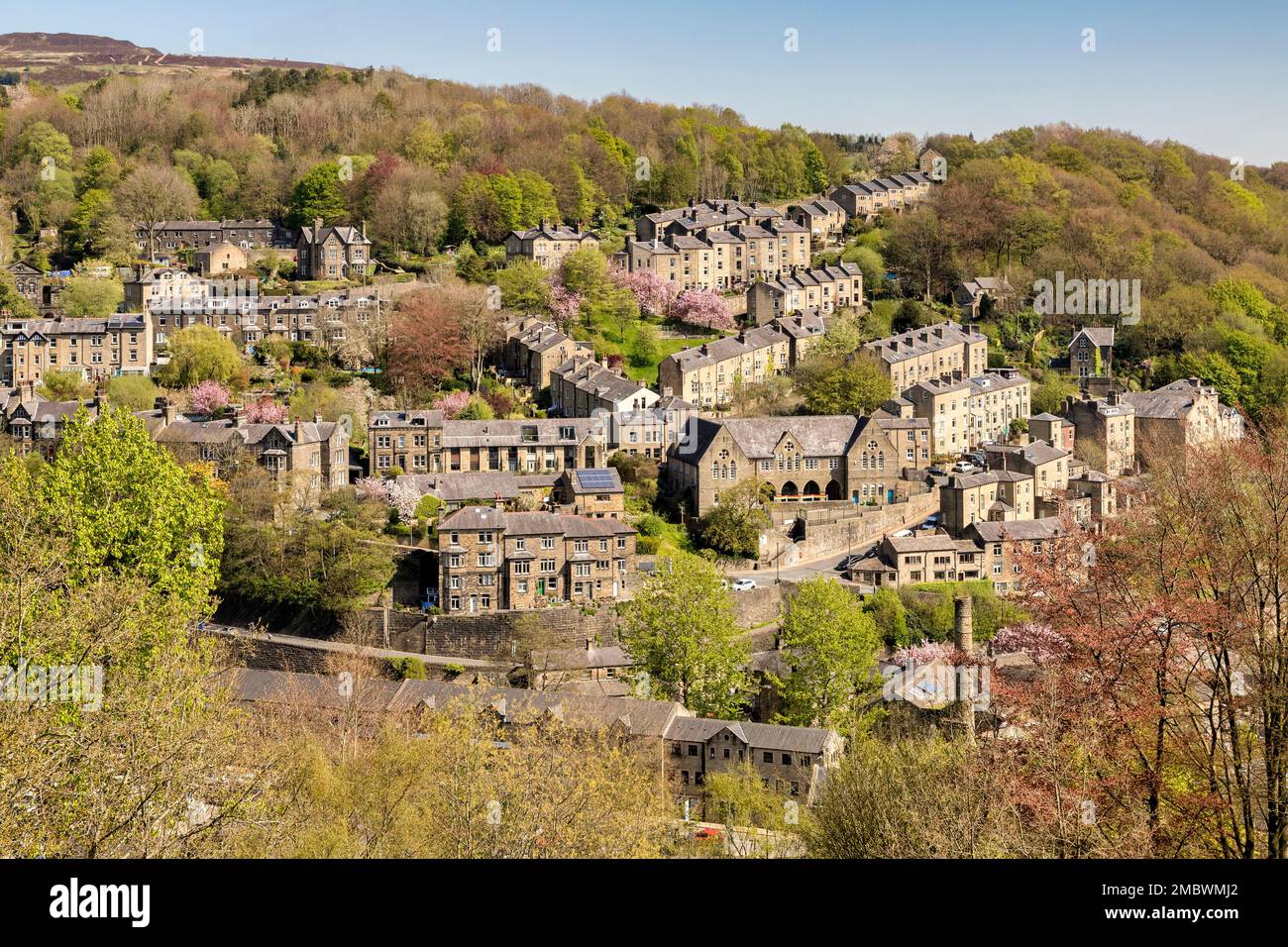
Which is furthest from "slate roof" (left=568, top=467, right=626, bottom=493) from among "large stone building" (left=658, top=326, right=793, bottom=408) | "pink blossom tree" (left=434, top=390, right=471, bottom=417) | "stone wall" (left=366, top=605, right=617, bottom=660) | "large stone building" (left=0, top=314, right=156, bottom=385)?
"large stone building" (left=0, top=314, right=156, bottom=385)

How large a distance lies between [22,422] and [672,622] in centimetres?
1800

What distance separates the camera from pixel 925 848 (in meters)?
12.0

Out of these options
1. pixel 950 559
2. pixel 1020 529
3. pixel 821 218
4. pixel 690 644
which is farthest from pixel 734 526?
pixel 821 218

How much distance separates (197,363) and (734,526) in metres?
16.3

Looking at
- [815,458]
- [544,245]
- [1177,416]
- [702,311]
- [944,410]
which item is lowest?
[815,458]

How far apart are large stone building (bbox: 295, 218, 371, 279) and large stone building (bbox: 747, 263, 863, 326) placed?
47.2ft

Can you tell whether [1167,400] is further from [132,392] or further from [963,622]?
[132,392]

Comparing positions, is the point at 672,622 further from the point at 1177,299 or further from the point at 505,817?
the point at 1177,299

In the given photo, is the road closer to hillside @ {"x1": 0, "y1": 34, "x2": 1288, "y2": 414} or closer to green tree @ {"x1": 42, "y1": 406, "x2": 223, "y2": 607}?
green tree @ {"x1": 42, "y1": 406, "x2": 223, "y2": 607}

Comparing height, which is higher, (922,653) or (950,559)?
(950,559)

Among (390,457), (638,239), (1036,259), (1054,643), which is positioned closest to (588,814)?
(1054,643)

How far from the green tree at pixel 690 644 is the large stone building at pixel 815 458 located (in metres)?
6.91

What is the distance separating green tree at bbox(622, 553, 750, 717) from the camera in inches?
1139

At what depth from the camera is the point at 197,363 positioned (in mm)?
38938
